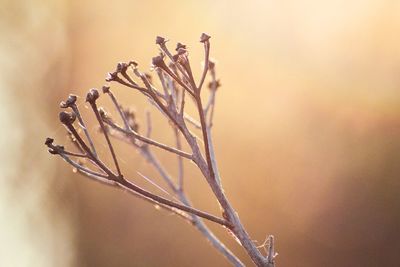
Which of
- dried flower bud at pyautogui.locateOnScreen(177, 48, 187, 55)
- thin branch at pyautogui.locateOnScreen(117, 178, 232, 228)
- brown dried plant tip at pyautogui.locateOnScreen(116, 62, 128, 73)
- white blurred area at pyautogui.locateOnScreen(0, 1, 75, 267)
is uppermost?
white blurred area at pyautogui.locateOnScreen(0, 1, 75, 267)

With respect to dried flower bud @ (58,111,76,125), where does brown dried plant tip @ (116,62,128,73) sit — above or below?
above

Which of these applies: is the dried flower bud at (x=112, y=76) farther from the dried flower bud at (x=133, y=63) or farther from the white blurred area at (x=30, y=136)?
the white blurred area at (x=30, y=136)

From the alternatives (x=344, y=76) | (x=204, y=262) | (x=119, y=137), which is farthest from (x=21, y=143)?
(x=119, y=137)

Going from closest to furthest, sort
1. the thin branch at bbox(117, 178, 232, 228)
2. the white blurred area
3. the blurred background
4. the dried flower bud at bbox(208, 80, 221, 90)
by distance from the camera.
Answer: the thin branch at bbox(117, 178, 232, 228) < the dried flower bud at bbox(208, 80, 221, 90) < the blurred background < the white blurred area

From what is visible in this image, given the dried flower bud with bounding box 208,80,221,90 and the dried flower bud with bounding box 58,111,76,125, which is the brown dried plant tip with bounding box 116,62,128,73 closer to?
the dried flower bud with bounding box 58,111,76,125

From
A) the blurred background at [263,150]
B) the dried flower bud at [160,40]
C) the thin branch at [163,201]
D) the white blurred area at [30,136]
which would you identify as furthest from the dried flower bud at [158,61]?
the white blurred area at [30,136]

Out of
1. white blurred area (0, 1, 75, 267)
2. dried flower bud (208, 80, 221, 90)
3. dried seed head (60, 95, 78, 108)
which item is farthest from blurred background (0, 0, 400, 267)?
dried seed head (60, 95, 78, 108)
